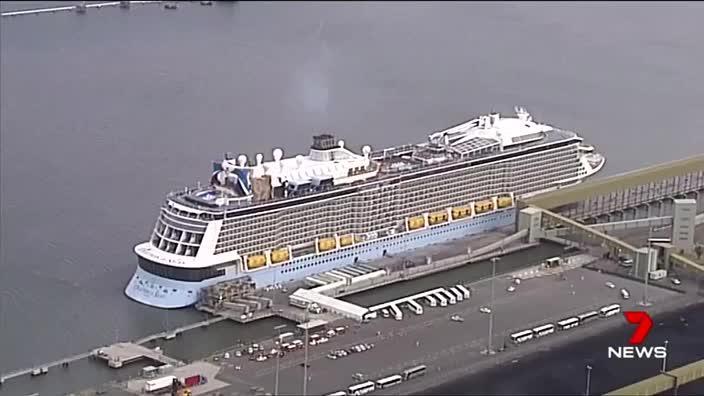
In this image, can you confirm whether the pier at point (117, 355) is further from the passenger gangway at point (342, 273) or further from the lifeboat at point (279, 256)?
the passenger gangway at point (342, 273)

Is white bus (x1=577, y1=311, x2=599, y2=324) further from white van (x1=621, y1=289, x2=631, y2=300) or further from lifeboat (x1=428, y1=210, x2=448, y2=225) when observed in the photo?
lifeboat (x1=428, y1=210, x2=448, y2=225)

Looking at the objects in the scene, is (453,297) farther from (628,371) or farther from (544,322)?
(628,371)

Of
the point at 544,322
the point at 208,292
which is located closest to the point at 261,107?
the point at 208,292

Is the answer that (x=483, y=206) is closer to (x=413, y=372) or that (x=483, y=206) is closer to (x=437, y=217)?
(x=437, y=217)

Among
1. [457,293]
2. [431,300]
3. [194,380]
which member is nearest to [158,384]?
[194,380]

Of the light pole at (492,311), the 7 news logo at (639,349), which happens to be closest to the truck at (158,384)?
the light pole at (492,311)

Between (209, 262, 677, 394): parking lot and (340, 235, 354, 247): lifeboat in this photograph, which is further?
(340, 235, 354, 247): lifeboat

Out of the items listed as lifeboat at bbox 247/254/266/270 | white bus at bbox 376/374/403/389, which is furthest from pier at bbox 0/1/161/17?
white bus at bbox 376/374/403/389
